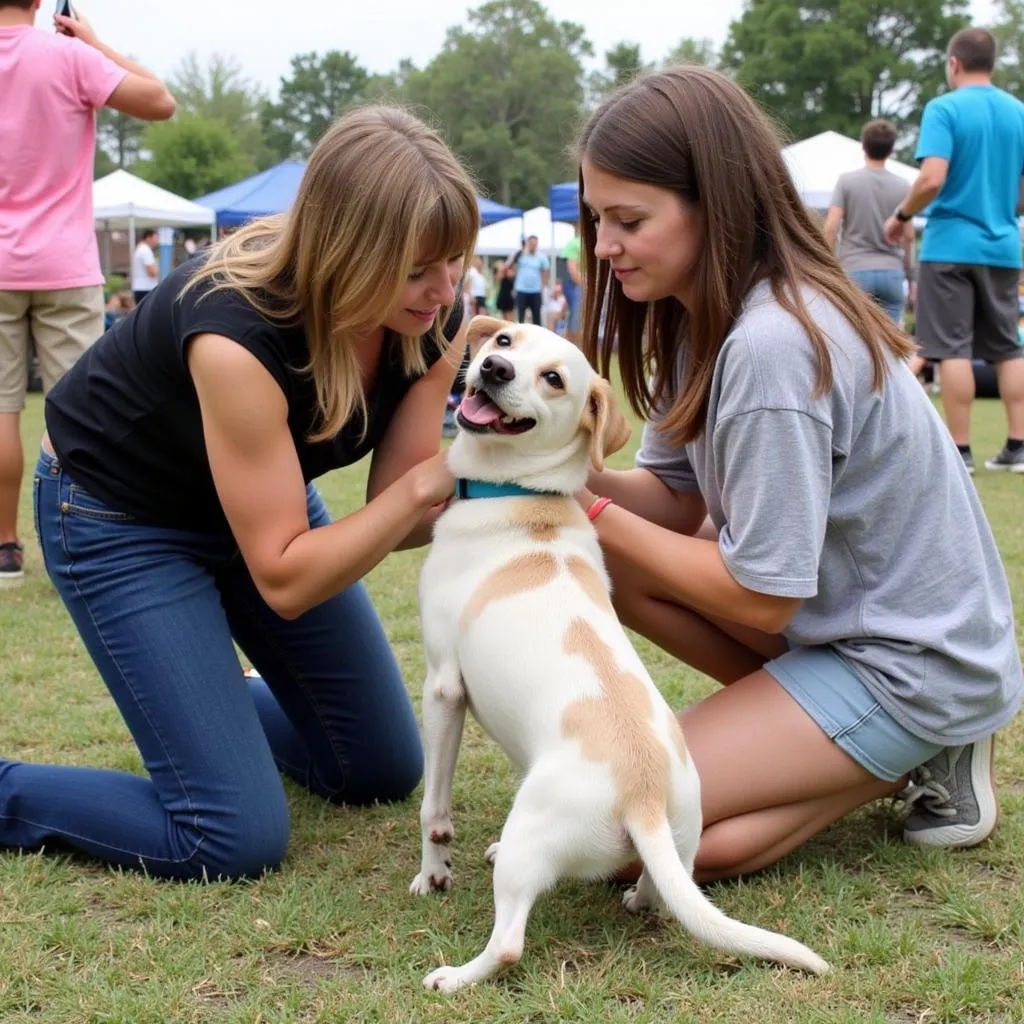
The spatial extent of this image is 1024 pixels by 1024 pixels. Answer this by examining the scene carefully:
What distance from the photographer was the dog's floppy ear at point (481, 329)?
293 cm

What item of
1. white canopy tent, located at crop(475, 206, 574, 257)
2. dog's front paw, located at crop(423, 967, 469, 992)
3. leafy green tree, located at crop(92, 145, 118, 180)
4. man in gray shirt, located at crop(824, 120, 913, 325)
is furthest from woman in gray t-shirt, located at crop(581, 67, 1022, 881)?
leafy green tree, located at crop(92, 145, 118, 180)

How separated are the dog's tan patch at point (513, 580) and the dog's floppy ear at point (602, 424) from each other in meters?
0.28

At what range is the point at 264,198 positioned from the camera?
20281 mm

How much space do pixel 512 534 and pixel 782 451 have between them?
0.61 meters

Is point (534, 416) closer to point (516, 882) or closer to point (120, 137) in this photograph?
point (516, 882)

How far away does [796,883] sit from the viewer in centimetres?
267

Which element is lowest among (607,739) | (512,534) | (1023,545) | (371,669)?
(1023,545)

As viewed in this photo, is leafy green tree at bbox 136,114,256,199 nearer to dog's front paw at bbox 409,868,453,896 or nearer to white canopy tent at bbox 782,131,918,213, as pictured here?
white canopy tent at bbox 782,131,918,213

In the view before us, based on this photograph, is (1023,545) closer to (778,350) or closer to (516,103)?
(778,350)

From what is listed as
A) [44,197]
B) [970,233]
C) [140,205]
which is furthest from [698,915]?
[140,205]

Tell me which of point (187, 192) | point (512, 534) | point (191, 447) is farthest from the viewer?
point (187, 192)

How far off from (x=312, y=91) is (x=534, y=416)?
88729mm

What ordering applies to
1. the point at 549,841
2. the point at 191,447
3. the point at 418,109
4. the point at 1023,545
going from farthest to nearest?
the point at 1023,545
the point at 418,109
the point at 191,447
the point at 549,841

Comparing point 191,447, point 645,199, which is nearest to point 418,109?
point 645,199
